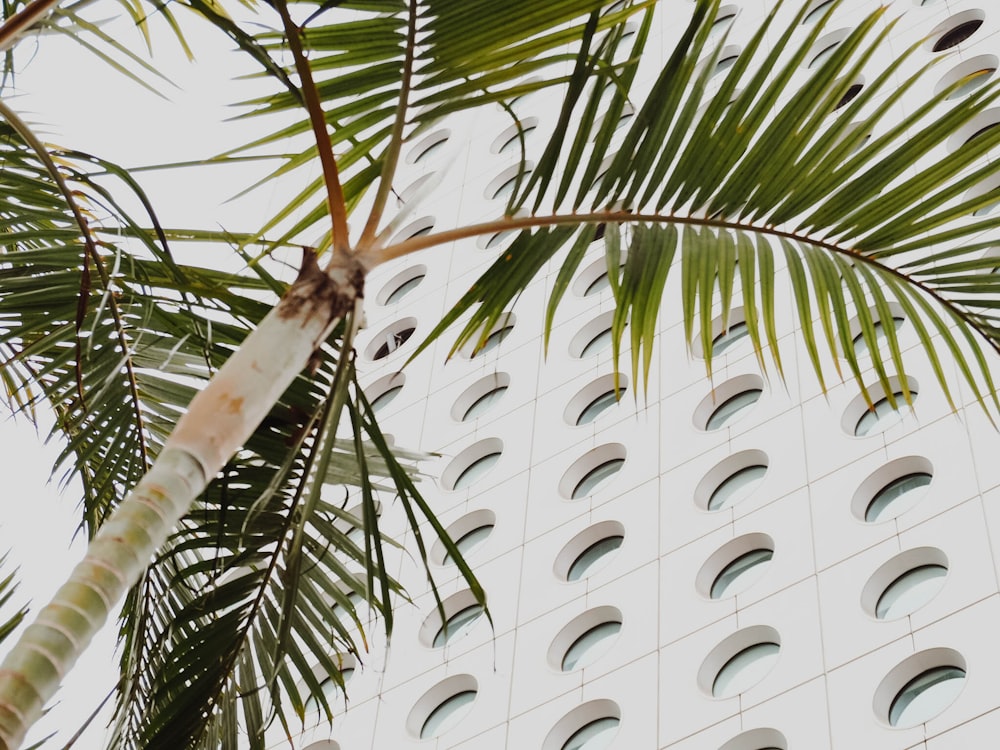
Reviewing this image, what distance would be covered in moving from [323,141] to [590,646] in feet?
40.9

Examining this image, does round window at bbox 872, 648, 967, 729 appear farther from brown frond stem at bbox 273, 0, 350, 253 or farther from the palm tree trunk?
the palm tree trunk

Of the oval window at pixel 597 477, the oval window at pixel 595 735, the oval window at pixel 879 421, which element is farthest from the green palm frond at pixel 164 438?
the oval window at pixel 597 477

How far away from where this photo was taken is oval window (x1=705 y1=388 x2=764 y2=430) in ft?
51.9

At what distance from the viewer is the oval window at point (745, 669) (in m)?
12.4

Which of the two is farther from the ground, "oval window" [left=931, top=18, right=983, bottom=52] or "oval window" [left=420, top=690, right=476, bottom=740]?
"oval window" [left=931, top=18, right=983, bottom=52]

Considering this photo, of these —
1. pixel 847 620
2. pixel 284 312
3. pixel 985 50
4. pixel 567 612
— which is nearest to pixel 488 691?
pixel 567 612

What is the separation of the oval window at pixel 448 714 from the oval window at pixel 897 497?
15.9 feet

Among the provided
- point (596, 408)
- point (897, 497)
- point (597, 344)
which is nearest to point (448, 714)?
point (596, 408)

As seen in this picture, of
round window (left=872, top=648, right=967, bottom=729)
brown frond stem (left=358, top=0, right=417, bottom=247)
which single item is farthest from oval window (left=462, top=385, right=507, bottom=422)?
brown frond stem (left=358, top=0, right=417, bottom=247)

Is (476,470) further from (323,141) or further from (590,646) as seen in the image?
(323,141)

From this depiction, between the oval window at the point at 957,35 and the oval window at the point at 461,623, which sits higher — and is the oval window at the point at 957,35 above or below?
above

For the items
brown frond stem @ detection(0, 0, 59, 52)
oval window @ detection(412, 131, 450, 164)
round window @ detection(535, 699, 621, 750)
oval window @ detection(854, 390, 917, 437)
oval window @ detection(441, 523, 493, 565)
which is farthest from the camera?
oval window @ detection(412, 131, 450, 164)

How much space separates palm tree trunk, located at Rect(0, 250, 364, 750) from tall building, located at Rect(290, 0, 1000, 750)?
265 inches

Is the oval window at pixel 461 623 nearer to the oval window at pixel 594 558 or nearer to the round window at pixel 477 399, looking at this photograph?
the oval window at pixel 594 558
